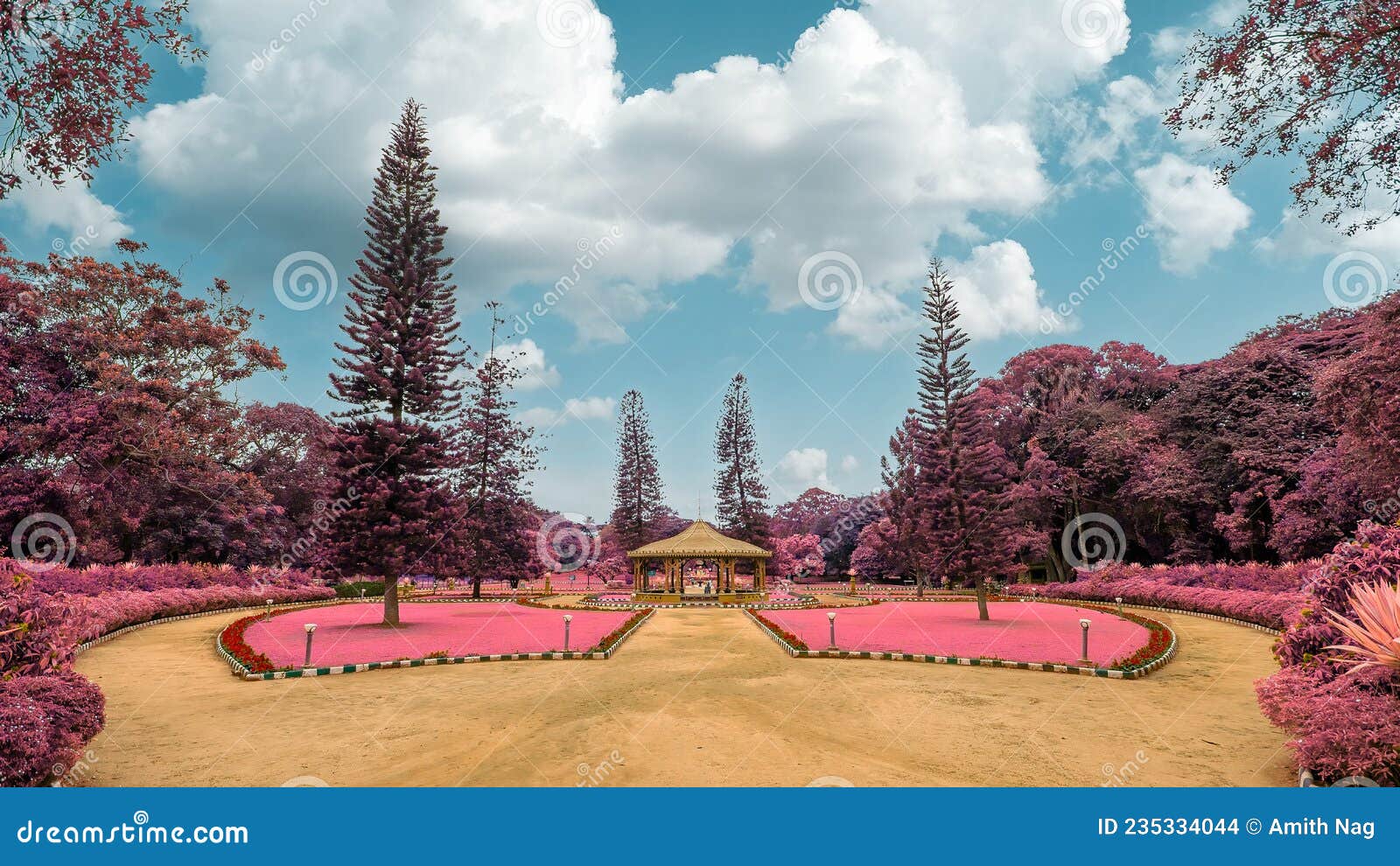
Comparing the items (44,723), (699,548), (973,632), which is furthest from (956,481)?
(44,723)

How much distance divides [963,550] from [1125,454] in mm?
18829

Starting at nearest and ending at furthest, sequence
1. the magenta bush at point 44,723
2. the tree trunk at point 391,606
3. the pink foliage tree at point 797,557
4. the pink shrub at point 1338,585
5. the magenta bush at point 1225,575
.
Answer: the magenta bush at point 44,723 → the pink shrub at point 1338,585 → the tree trunk at point 391,606 → the magenta bush at point 1225,575 → the pink foliage tree at point 797,557

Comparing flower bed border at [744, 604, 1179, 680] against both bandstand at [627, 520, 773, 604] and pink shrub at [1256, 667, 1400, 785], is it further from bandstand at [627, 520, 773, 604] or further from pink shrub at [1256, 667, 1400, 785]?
bandstand at [627, 520, 773, 604]

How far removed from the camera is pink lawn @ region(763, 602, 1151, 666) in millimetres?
13750

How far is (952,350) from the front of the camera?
23266mm

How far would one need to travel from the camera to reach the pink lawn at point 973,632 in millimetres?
13750

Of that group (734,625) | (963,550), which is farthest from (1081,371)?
(734,625)

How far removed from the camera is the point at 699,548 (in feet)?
105

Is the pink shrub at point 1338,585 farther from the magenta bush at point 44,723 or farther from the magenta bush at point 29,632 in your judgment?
the magenta bush at point 29,632

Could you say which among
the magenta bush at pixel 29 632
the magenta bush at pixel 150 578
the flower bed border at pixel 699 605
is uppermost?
the magenta bush at pixel 29 632

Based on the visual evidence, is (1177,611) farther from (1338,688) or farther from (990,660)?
(1338,688)

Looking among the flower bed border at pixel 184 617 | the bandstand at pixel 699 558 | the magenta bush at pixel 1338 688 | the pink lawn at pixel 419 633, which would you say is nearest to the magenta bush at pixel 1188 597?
the magenta bush at pixel 1338 688

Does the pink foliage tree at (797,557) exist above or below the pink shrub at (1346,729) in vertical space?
below

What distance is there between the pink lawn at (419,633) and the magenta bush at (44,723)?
621cm
